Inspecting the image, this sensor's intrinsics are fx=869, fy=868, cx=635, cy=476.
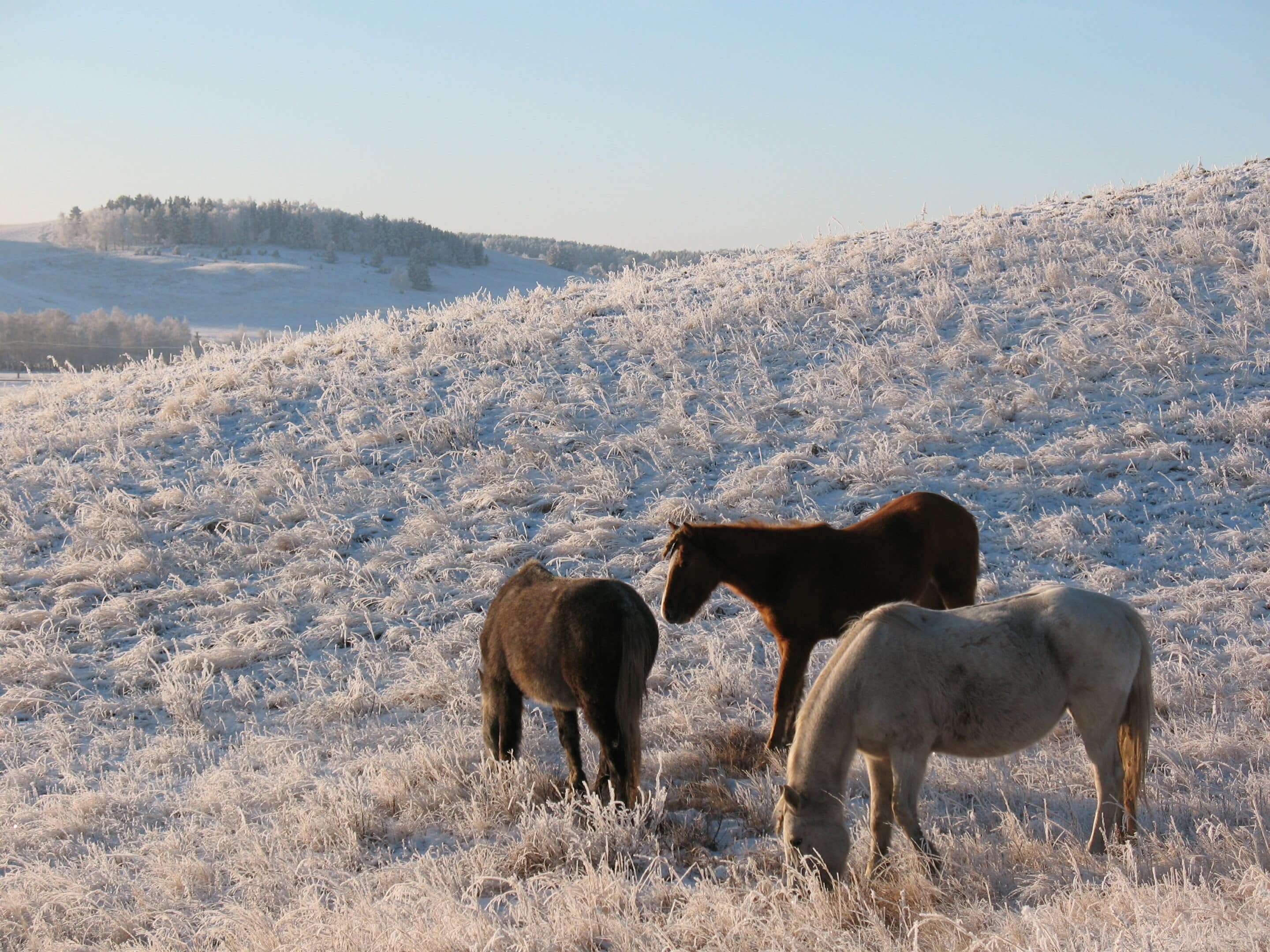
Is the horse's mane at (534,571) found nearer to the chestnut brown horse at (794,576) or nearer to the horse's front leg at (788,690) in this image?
the chestnut brown horse at (794,576)

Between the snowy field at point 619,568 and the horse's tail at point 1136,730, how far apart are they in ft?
0.57

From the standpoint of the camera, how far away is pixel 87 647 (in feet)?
28.3

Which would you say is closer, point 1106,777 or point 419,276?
point 1106,777

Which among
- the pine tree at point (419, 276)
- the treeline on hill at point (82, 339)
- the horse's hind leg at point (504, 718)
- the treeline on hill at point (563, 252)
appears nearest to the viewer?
the horse's hind leg at point (504, 718)

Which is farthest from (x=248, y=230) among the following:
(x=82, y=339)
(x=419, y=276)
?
(x=82, y=339)

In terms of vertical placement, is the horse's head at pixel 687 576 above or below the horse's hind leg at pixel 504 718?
above

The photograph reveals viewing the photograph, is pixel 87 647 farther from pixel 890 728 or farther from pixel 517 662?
pixel 890 728

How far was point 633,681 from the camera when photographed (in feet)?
16.3

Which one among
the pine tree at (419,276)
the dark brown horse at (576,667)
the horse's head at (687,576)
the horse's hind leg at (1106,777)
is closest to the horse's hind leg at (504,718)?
the dark brown horse at (576,667)

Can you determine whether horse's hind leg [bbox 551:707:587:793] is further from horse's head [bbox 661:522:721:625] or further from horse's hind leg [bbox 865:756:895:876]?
horse's hind leg [bbox 865:756:895:876]

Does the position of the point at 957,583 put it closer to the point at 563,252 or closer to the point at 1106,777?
the point at 1106,777

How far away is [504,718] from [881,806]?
2507mm

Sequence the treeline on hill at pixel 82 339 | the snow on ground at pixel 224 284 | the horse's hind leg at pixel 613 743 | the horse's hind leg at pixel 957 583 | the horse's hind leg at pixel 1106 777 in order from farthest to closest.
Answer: the snow on ground at pixel 224 284 → the treeline on hill at pixel 82 339 → the horse's hind leg at pixel 957 583 → the horse's hind leg at pixel 613 743 → the horse's hind leg at pixel 1106 777

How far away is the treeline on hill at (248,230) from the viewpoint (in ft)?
283
